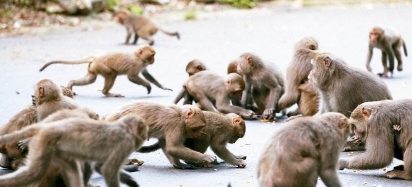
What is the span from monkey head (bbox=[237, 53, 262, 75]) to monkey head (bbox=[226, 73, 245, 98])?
0.76 feet

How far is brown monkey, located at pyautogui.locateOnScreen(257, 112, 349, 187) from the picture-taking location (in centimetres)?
654

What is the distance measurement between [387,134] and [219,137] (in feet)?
5.91

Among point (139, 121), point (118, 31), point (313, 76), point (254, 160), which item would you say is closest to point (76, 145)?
point (139, 121)

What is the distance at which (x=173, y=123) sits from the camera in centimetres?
819

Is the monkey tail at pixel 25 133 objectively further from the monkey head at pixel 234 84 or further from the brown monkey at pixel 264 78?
the brown monkey at pixel 264 78

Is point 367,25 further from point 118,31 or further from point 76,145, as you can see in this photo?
point 76,145

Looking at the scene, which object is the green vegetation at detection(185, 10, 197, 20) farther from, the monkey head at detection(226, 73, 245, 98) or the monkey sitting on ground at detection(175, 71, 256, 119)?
the monkey head at detection(226, 73, 245, 98)

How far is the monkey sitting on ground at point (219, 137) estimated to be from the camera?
8477 mm

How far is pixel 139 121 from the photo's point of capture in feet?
21.7

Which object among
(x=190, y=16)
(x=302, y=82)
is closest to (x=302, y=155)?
(x=302, y=82)

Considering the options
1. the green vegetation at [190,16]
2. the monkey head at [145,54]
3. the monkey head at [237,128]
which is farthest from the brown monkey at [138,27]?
the monkey head at [237,128]

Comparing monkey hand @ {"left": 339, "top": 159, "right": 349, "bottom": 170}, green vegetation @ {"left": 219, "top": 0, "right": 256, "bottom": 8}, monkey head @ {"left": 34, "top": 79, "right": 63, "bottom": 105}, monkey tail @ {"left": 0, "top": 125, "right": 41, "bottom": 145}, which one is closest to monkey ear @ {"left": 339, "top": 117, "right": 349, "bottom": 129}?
monkey hand @ {"left": 339, "top": 159, "right": 349, "bottom": 170}

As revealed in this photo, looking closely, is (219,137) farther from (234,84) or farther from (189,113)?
(234,84)

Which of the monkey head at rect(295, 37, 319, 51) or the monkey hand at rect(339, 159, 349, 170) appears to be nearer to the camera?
the monkey hand at rect(339, 159, 349, 170)
